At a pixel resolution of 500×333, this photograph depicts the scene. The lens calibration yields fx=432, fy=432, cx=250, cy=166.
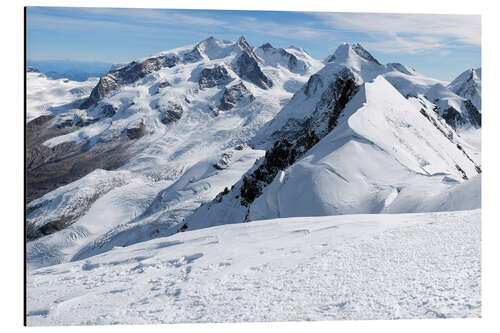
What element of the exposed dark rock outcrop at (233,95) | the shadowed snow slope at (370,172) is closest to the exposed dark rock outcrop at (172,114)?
the exposed dark rock outcrop at (233,95)

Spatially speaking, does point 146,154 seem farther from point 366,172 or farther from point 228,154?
point 366,172

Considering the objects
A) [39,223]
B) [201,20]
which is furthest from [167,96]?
→ [201,20]

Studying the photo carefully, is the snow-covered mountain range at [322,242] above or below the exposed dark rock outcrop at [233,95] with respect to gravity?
above

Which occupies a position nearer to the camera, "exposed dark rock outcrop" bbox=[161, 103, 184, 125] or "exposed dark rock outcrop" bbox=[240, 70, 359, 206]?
"exposed dark rock outcrop" bbox=[240, 70, 359, 206]

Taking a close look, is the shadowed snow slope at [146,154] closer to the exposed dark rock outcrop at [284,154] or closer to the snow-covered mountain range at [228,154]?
the snow-covered mountain range at [228,154]

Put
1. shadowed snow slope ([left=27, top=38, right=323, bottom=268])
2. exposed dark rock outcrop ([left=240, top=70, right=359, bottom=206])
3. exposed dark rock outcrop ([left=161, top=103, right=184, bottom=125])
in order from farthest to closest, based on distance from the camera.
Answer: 1. exposed dark rock outcrop ([left=161, top=103, right=184, bottom=125])
2. shadowed snow slope ([left=27, top=38, right=323, bottom=268])
3. exposed dark rock outcrop ([left=240, top=70, right=359, bottom=206])

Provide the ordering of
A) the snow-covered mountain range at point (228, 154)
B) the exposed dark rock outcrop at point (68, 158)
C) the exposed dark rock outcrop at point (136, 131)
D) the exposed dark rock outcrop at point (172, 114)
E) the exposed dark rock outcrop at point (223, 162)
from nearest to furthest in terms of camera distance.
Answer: the snow-covered mountain range at point (228, 154), the exposed dark rock outcrop at point (223, 162), the exposed dark rock outcrop at point (68, 158), the exposed dark rock outcrop at point (136, 131), the exposed dark rock outcrop at point (172, 114)

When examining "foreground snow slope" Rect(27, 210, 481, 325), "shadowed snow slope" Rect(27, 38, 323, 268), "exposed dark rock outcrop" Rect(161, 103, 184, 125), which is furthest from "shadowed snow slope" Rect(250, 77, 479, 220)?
"exposed dark rock outcrop" Rect(161, 103, 184, 125)

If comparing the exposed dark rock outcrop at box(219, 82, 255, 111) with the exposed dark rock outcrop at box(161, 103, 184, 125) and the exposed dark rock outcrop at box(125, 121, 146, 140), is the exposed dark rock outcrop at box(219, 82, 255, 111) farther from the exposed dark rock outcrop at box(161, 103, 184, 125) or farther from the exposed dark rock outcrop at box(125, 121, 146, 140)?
the exposed dark rock outcrop at box(125, 121, 146, 140)

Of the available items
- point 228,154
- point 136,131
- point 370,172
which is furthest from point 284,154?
point 136,131
